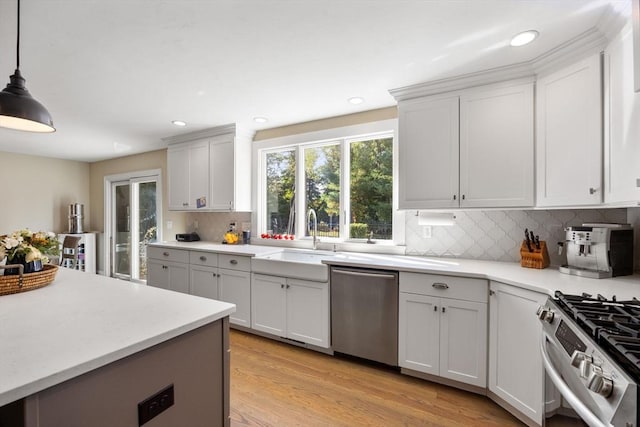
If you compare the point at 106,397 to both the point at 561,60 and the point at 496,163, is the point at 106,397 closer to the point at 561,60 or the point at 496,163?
the point at 496,163

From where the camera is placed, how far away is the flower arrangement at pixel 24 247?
55.1 inches

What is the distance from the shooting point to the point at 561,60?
72.9 inches

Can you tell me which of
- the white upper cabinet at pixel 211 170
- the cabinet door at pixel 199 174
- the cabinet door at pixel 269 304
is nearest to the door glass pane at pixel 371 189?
the cabinet door at pixel 269 304

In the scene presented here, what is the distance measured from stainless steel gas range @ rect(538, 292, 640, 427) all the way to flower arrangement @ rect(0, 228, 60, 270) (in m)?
2.38

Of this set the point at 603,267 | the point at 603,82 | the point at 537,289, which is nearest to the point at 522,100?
the point at 603,82

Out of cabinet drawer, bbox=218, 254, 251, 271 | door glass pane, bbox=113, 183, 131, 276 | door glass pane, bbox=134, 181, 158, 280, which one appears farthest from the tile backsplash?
door glass pane, bbox=113, 183, 131, 276

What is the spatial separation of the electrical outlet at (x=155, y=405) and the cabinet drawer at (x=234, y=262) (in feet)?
6.52

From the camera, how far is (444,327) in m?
2.08

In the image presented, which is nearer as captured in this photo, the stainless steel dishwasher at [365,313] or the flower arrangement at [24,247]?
the flower arrangement at [24,247]

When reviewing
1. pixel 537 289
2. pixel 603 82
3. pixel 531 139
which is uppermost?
pixel 603 82

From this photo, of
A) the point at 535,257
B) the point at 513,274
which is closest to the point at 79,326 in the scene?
the point at 513,274

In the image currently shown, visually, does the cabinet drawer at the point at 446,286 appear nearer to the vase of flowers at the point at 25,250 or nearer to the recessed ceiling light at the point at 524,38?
the recessed ceiling light at the point at 524,38

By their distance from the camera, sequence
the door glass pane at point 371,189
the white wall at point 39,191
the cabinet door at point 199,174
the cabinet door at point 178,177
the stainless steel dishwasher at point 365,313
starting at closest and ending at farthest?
the stainless steel dishwasher at point 365,313
the door glass pane at point 371,189
the cabinet door at point 199,174
the cabinet door at point 178,177
the white wall at point 39,191

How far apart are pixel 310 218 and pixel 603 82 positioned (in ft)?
8.71
